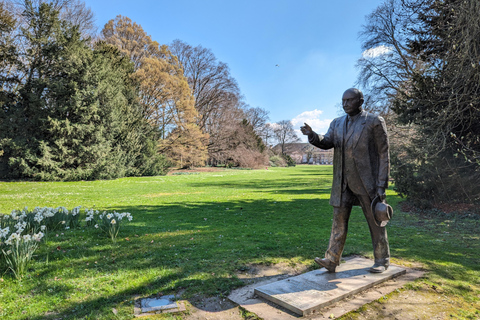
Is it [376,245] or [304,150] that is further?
[304,150]

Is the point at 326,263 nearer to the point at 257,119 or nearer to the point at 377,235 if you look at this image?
the point at 377,235

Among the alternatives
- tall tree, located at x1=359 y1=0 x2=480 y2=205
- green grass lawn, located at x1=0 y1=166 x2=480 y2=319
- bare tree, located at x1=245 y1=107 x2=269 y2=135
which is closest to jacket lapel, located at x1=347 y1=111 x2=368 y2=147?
green grass lawn, located at x1=0 y1=166 x2=480 y2=319

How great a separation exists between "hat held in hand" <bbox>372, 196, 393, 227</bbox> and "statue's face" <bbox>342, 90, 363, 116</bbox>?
126 centimetres

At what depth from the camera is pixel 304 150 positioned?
123 m

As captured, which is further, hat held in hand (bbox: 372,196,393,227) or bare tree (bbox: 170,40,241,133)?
bare tree (bbox: 170,40,241,133)

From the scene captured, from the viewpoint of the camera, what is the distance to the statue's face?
3.90 metres

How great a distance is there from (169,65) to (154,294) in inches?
1279

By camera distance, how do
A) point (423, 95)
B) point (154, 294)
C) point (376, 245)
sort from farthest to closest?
point (423, 95), point (376, 245), point (154, 294)

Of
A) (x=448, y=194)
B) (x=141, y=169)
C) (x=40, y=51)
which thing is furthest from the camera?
(x=141, y=169)

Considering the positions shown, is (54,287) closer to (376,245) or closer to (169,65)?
(376,245)

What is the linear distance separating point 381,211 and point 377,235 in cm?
68

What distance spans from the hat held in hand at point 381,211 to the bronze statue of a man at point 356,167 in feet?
0.23

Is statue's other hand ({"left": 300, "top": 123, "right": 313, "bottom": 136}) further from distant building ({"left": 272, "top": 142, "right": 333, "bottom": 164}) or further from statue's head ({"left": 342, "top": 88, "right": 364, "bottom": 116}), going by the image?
distant building ({"left": 272, "top": 142, "right": 333, "bottom": 164})

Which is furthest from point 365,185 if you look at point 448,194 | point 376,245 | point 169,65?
point 169,65
